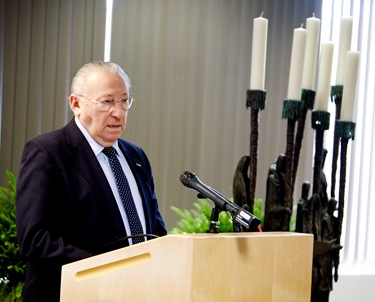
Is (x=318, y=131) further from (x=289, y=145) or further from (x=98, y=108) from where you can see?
(x=98, y=108)

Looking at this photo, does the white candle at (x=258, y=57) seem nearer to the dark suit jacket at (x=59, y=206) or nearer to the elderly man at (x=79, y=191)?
the elderly man at (x=79, y=191)

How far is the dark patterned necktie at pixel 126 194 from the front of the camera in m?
2.38

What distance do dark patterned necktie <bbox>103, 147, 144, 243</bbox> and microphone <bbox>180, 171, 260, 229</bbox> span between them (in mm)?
554

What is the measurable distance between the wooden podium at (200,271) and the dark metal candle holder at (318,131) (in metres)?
1.36

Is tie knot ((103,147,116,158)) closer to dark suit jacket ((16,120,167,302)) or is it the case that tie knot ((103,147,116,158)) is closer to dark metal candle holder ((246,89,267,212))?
dark suit jacket ((16,120,167,302))

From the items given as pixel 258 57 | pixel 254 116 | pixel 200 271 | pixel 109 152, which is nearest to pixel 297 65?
pixel 258 57

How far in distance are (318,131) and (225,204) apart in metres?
1.52

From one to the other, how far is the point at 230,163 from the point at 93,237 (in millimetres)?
2792

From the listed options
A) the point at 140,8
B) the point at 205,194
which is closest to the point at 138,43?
the point at 140,8

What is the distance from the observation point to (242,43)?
5.00m

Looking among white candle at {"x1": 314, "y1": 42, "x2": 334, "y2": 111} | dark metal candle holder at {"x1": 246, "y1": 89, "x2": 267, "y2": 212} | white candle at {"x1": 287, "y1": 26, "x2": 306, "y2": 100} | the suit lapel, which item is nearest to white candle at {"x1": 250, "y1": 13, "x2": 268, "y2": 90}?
dark metal candle holder at {"x1": 246, "y1": 89, "x2": 267, "y2": 212}

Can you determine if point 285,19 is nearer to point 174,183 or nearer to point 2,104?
point 174,183

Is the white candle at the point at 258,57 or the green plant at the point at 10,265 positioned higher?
the white candle at the point at 258,57

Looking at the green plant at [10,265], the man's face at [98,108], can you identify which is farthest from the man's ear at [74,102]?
the green plant at [10,265]
